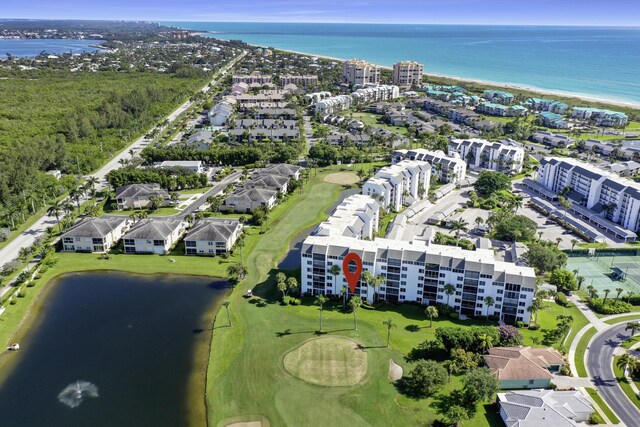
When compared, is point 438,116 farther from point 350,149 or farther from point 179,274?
point 179,274

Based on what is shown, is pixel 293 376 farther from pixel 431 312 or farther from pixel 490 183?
pixel 490 183

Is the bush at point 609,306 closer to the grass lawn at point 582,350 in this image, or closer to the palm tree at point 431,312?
the grass lawn at point 582,350

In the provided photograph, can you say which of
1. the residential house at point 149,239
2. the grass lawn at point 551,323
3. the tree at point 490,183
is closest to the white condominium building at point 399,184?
the tree at point 490,183

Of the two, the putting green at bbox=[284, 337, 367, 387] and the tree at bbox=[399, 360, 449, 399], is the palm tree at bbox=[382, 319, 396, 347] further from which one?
the tree at bbox=[399, 360, 449, 399]

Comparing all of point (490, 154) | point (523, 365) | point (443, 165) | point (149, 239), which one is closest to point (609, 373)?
point (523, 365)

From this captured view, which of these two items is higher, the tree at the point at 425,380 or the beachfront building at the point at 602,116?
the beachfront building at the point at 602,116

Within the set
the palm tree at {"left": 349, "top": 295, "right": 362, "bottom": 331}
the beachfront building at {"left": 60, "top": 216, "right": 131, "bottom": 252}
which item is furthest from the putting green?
the beachfront building at {"left": 60, "top": 216, "right": 131, "bottom": 252}
